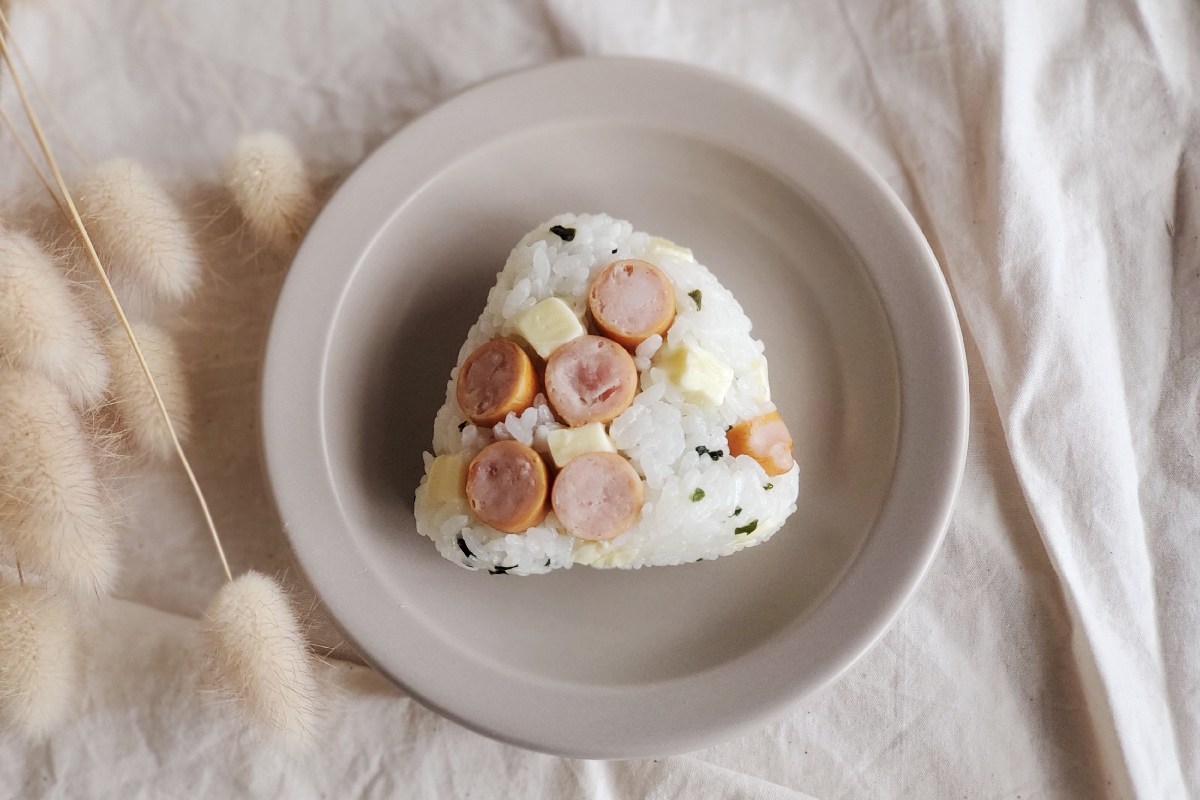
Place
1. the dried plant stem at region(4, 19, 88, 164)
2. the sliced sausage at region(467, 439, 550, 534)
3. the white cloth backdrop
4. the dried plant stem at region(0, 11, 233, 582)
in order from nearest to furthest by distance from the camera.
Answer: the sliced sausage at region(467, 439, 550, 534)
the dried plant stem at region(0, 11, 233, 582)
the white cloth backdrop
the dried plant stem at region(4, 19, 88, 164)

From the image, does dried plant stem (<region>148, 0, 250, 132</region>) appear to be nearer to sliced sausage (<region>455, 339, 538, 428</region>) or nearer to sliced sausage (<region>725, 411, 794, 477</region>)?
sliced sausage (<region>455, 339, 538, 428</region>)

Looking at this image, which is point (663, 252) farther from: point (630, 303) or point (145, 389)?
point (145, 389)

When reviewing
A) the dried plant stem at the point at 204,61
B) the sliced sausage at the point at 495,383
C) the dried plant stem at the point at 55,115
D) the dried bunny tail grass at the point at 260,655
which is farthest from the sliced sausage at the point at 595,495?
the dried plant stem at the point at 55,115

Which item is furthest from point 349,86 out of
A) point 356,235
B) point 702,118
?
point 702,118

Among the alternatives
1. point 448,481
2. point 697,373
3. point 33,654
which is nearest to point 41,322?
point 33,654

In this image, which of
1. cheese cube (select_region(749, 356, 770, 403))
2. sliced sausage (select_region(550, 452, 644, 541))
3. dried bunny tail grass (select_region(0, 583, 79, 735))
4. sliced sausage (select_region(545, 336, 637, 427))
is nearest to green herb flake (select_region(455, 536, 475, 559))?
sliced sausage (select_region(550, 452, 644, 541))

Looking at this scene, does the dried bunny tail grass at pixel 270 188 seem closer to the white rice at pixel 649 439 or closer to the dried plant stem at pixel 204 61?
the dried plant stem at pixel 204 61

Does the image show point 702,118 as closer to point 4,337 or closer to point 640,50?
point 640,50
